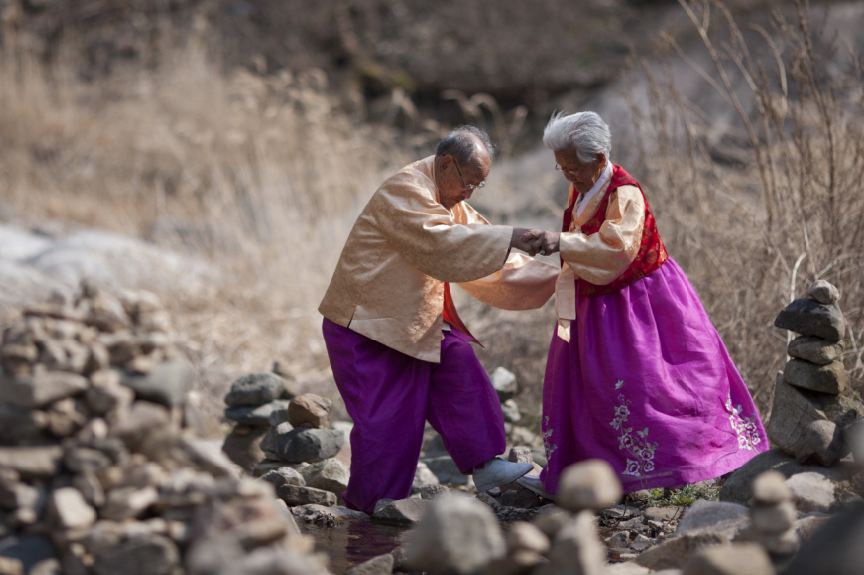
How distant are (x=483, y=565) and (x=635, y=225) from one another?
2.05 m

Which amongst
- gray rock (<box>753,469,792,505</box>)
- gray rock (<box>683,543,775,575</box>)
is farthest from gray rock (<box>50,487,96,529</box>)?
gray rock (<box>753,469,792,505</box>)

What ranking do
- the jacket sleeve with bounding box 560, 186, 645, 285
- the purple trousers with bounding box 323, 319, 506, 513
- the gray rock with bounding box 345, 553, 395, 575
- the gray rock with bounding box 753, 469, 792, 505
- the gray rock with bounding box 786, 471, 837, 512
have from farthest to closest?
the purple trousers with bounding box 323, 319, 506, 513, the jacket sleeve with bounding box 560, 186, 645, 285, the gray rock with bounding box 786, 471, 837, 512, the gray rock with bounding box 345, 553, 395, 575, the gray rock with bounding box 753, 469, 792, 505

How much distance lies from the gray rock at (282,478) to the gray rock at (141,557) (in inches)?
83.1

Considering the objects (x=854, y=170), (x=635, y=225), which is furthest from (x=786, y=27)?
(x=635, y=225)

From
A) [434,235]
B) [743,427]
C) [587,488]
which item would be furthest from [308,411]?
[587,488]

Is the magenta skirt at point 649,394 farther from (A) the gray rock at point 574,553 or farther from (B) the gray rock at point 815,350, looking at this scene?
(A) the gray rock at point 574,553

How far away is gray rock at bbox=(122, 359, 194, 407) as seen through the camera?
2.89 m

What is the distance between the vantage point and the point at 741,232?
6117 mm

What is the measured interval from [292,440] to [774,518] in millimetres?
2728

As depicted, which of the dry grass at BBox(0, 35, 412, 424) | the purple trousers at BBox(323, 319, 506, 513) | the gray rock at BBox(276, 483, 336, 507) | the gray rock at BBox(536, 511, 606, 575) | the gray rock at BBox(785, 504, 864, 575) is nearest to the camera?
the gray rock at BBox(785, 504, 864, 575)

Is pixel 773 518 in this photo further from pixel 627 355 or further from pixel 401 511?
pixel 401 511

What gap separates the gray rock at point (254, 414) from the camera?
547 centimetres

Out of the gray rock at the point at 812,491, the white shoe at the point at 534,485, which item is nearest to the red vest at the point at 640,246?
the white shoe at the point at 534,485

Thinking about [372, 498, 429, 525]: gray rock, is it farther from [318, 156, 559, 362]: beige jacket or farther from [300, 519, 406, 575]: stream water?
[318, 156, 559, 362]: beige jacket
